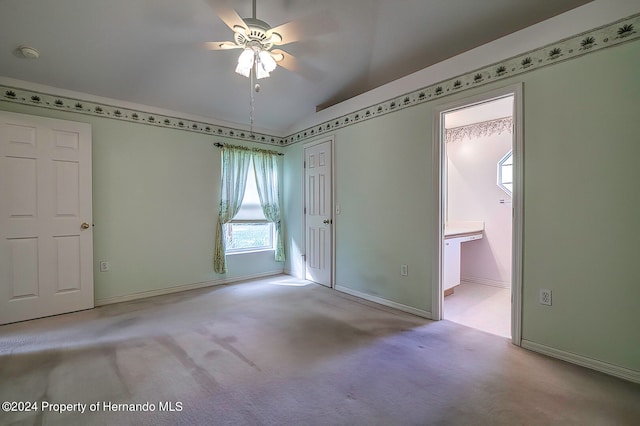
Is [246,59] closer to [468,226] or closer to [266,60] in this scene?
[266,60]

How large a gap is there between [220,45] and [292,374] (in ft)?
8.39

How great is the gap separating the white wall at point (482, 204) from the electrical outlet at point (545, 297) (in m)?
2.20

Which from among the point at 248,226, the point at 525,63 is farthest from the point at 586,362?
the point at 248,226

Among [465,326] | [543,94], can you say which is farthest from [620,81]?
[465,326]

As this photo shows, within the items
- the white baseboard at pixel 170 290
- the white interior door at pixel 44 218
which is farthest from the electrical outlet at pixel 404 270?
the white interior door at pixel 44 218

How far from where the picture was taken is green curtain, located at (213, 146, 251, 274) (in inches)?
169

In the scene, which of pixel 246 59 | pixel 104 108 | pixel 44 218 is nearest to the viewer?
pixel 246 59

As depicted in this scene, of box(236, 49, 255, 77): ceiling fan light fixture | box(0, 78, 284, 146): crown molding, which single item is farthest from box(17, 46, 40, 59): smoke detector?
box(236, 49, 255, 77): ceiling fan light fixture

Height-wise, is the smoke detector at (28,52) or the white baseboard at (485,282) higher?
the smoke detector at (28,52)

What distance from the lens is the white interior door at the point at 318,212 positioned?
4.15 m

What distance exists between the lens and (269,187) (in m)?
4.84

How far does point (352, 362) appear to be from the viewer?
7.00ft

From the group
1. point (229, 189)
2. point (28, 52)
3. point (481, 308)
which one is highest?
point (28, 52)

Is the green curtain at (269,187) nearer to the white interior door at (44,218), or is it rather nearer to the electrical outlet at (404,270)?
the white interior door at (44,218)
